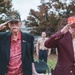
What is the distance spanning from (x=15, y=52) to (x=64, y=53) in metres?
0.70

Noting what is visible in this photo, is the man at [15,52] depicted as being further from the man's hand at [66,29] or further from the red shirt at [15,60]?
the man's hand at [66,29]

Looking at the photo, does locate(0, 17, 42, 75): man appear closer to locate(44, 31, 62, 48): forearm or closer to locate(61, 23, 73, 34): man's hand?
locate(44, 31, 62, 48): forearm

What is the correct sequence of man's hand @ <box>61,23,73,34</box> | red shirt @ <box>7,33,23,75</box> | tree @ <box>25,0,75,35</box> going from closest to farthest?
1. man's hand @ <box>61,23,73,34</box>
2. red shirt @ <box>7,33,23,75</box>
3. tree @ <box>25,0,75,35</box>

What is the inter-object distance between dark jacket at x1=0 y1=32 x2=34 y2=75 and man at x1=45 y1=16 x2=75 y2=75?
1.53 ft

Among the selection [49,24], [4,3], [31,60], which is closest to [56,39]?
[31,60]

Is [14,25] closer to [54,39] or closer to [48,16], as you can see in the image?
[54,39]

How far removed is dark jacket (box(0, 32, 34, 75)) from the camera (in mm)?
4242

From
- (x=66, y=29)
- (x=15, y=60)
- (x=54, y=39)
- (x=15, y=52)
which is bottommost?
(x=15, y=60)

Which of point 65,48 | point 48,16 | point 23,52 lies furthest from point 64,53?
point 48,16

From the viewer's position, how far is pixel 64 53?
3.89 meters

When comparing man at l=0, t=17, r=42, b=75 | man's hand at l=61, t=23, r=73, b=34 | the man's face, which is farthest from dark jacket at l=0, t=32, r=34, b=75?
man's hand at l=61, t=23, r=73, b=34

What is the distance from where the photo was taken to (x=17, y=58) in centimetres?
425

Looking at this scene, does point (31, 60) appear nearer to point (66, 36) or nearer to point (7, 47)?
point (7, 47)

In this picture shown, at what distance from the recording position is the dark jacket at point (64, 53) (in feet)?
12.6
